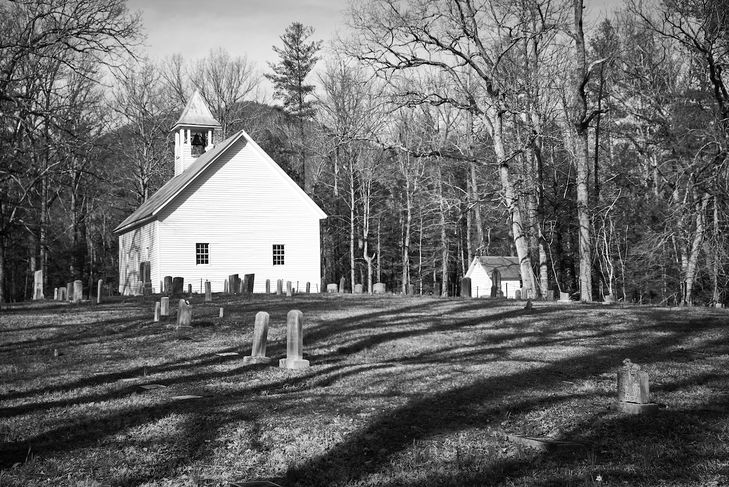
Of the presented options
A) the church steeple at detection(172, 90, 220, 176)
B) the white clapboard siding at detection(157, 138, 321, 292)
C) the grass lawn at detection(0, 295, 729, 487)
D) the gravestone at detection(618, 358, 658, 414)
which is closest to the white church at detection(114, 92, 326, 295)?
the white clapboard siding at detection(157, 138, 321, 292)

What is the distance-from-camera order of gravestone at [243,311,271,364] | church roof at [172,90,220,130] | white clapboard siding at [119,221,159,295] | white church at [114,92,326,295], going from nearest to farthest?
1. gravestone at [243,311,271,364]
2. white church at [114,92,326,295]
3. white clapboard siding at [119,221,159,295]
4. church roof at [172,90,220,130]

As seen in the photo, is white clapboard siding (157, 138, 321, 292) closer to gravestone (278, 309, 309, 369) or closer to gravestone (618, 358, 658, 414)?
gravestone (278, 309, 309, 369)

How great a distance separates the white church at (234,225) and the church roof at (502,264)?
19476 millimetres

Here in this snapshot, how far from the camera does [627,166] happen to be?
3797cm

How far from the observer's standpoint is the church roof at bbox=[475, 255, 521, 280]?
54772mm

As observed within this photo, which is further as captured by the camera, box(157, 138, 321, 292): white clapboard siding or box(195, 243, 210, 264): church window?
box(195, 243, 210, 264): church window

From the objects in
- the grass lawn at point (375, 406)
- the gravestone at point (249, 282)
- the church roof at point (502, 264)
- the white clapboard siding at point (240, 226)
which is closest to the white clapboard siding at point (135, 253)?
the white clapboard siding at point (240, 226)

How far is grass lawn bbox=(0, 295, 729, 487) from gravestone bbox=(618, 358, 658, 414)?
0.17 metres

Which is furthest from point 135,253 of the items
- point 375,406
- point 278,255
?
point 375,406

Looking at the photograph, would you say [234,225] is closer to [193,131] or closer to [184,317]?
[193,131]

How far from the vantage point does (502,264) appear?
5569 centimetres

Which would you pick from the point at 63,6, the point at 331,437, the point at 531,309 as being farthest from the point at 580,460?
the point at 63,6

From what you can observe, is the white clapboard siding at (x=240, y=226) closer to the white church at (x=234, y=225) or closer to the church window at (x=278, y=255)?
the white church at (x=234, y=225)

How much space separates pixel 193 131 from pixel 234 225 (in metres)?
10.5
